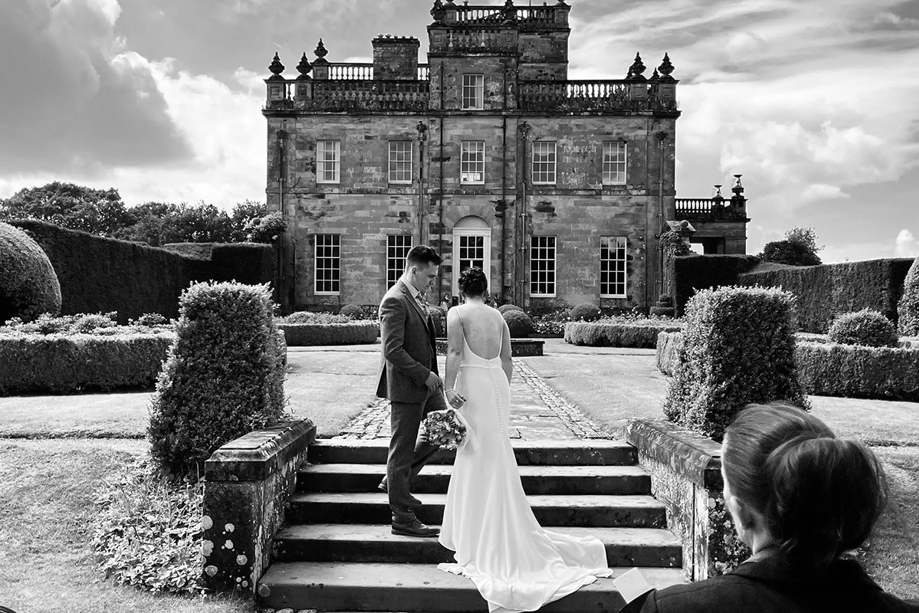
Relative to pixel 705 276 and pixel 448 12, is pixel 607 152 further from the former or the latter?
pixel 448 12

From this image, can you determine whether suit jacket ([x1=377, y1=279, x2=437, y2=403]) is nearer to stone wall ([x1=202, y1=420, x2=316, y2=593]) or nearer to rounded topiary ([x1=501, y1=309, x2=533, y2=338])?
stone wall ([x1=202, y1=420, x2=316, y2=593])

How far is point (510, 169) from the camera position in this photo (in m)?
29.7

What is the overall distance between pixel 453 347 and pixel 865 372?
9.40 meters

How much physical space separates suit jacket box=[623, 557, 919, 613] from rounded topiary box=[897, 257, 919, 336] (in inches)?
717

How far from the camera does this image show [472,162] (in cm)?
2986

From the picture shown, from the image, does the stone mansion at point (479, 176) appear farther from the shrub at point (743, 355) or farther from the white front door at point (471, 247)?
the shrub at point (743, 355)

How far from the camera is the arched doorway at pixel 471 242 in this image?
29.6 metres

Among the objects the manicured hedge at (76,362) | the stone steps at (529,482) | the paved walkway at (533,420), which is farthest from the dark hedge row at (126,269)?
the stone steps at (529,482)

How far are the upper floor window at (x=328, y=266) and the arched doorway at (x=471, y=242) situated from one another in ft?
15.5

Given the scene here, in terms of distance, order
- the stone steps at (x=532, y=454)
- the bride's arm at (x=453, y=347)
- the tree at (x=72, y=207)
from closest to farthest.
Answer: the bride's arm at (x=453, y=347), the stone steps at (x=532, y=454), the tree at (x=72, y=207)

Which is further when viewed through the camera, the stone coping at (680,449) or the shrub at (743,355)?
the shrub at (743,355)

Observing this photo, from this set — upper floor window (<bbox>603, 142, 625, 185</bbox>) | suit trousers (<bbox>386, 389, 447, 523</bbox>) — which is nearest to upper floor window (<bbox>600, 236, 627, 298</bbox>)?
upper floor window (<bbox>603, 142, 625, 185</bbox>)

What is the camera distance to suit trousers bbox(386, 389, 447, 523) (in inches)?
203

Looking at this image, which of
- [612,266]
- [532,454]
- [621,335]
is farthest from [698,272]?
[532,454]
